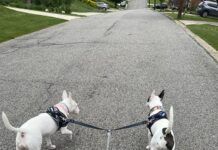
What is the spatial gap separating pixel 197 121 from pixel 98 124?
2.04 m

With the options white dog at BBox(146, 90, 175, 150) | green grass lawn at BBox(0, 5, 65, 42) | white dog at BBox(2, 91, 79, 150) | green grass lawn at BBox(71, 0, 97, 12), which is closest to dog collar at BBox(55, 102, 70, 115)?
white dog at BBox(2, 91, 79, 150)

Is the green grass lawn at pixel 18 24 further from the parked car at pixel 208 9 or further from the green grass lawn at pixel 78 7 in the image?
the parked car at pixel 208 9

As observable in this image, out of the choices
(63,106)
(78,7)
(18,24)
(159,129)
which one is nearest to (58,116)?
(63,106)

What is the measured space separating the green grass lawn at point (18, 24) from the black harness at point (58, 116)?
12.5 meters

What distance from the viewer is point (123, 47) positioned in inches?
647

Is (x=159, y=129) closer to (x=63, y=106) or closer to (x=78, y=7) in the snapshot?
Answer: (x=63, y=106)

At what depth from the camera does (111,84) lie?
1062 cm

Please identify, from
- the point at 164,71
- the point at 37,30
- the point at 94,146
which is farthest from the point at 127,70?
the point at 37,30

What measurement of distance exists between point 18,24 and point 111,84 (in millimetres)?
14992

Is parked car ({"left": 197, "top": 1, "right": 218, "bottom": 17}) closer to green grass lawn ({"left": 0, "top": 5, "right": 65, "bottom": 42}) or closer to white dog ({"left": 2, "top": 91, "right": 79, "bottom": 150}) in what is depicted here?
green grass lawn ({"left": 0, "top": 5, "right": 65, "bottom": 42})

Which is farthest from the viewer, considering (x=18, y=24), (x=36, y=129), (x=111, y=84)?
(x=18, y=24)

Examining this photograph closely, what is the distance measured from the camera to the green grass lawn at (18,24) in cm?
2006

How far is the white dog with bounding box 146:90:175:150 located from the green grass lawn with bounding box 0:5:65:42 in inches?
511

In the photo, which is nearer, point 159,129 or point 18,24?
point 159,129
